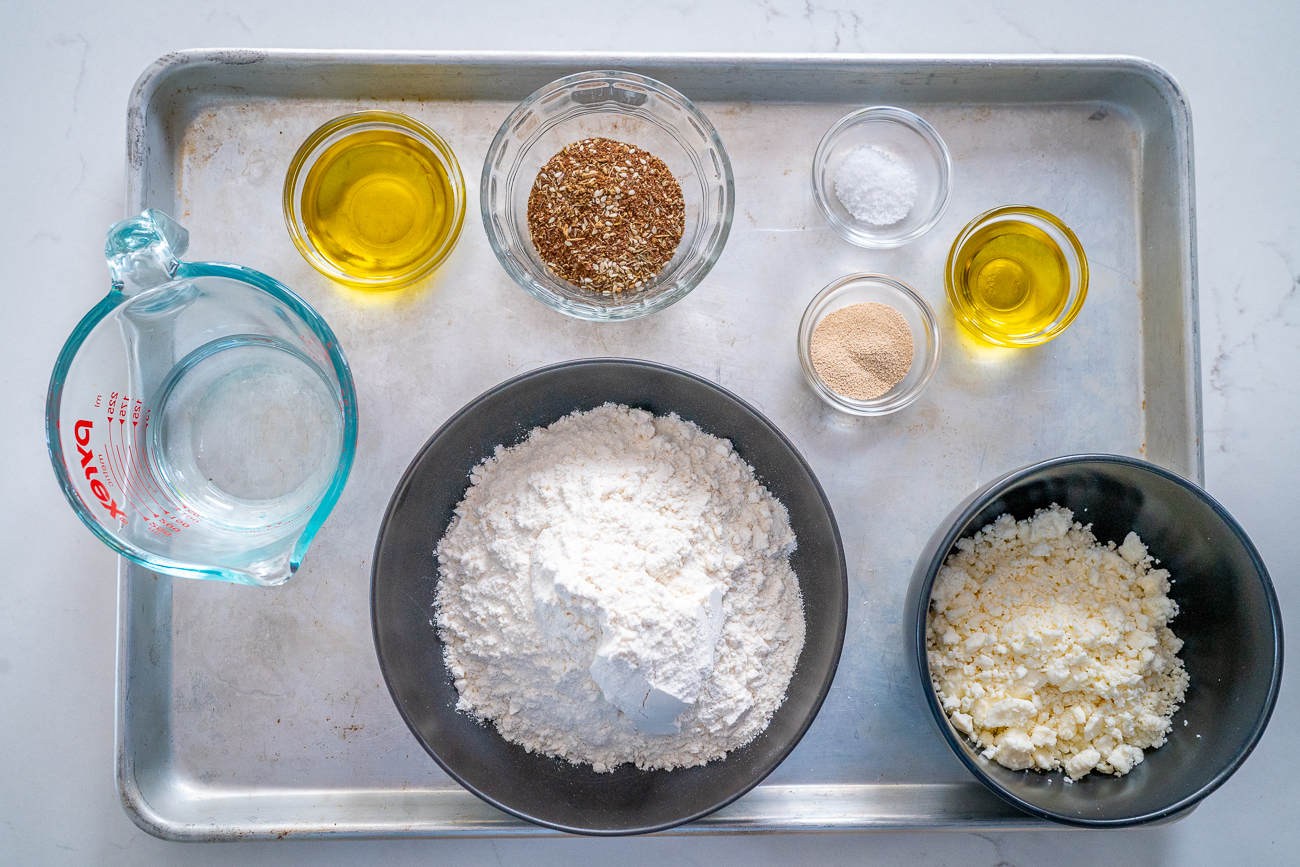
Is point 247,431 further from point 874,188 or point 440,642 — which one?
point 874,188

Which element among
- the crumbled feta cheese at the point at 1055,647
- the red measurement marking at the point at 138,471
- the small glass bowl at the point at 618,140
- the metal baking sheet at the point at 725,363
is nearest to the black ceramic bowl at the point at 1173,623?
the crumbled feta cheese at the point at 1055,647

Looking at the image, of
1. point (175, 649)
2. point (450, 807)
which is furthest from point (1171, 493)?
point (175, 649)

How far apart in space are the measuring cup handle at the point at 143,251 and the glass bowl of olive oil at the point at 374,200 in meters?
0.19

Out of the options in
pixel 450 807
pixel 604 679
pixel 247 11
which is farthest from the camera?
pixel 247 11

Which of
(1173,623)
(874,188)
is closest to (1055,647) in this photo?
(1173,623)

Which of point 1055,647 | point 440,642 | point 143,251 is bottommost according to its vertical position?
point 440,642

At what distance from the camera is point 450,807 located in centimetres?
131

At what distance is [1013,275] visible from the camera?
1374 millimetres

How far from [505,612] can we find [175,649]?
0.62 m

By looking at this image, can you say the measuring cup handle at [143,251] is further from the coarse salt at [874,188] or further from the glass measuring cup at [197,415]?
the coarse salt at [874,188]

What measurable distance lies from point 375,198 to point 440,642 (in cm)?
76

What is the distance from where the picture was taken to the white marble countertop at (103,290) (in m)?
1.39

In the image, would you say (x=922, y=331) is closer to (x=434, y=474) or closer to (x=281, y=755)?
(x=434, y=474)

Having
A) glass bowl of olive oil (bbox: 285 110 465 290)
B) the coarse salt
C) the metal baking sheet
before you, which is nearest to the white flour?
the metal baking sheet
